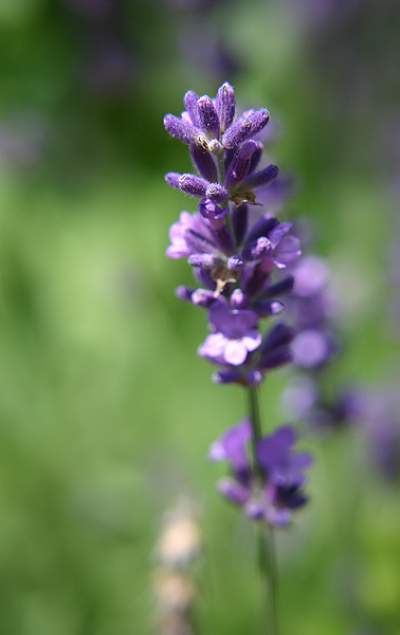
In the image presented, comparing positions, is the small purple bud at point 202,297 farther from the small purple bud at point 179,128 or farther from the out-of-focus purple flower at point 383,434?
the out-of-focus purple flower at point 383,434

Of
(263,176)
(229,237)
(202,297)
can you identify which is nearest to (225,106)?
(263,176)

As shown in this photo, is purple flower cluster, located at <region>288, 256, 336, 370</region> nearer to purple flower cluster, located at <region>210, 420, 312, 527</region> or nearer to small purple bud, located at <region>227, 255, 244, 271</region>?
purple flower cluster, located at <region>210, 420, 312, 527</region>

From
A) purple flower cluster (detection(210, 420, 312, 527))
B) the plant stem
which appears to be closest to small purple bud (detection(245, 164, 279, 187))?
the plant stem

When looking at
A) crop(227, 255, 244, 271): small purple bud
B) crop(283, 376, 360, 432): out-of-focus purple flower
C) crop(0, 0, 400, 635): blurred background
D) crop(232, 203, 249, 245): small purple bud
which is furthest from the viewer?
crop(0, 0, 400, 635): blurred background

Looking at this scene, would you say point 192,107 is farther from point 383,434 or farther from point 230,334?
point 383,434

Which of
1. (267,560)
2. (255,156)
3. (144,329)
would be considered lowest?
(267,560)

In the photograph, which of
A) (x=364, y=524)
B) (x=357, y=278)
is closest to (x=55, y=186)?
(x=357, y=278)

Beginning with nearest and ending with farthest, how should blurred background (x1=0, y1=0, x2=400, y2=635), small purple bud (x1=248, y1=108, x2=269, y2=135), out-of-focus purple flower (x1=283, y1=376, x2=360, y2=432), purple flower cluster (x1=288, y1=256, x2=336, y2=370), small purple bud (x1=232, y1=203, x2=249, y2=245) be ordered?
small purple bud (x1=248, y1=108, x2=269, y2=135)
small purple bud (x1=232, y1=203, x2=249, y2=245)
purple flower cluster (x1=288, y1=256, x2=336, y2=370)
out-of-focus purple flower (x1=283, y1=376, x2=360, y2=432)
blurred background (x1=0, y1=0, x2=400, y2=635)
